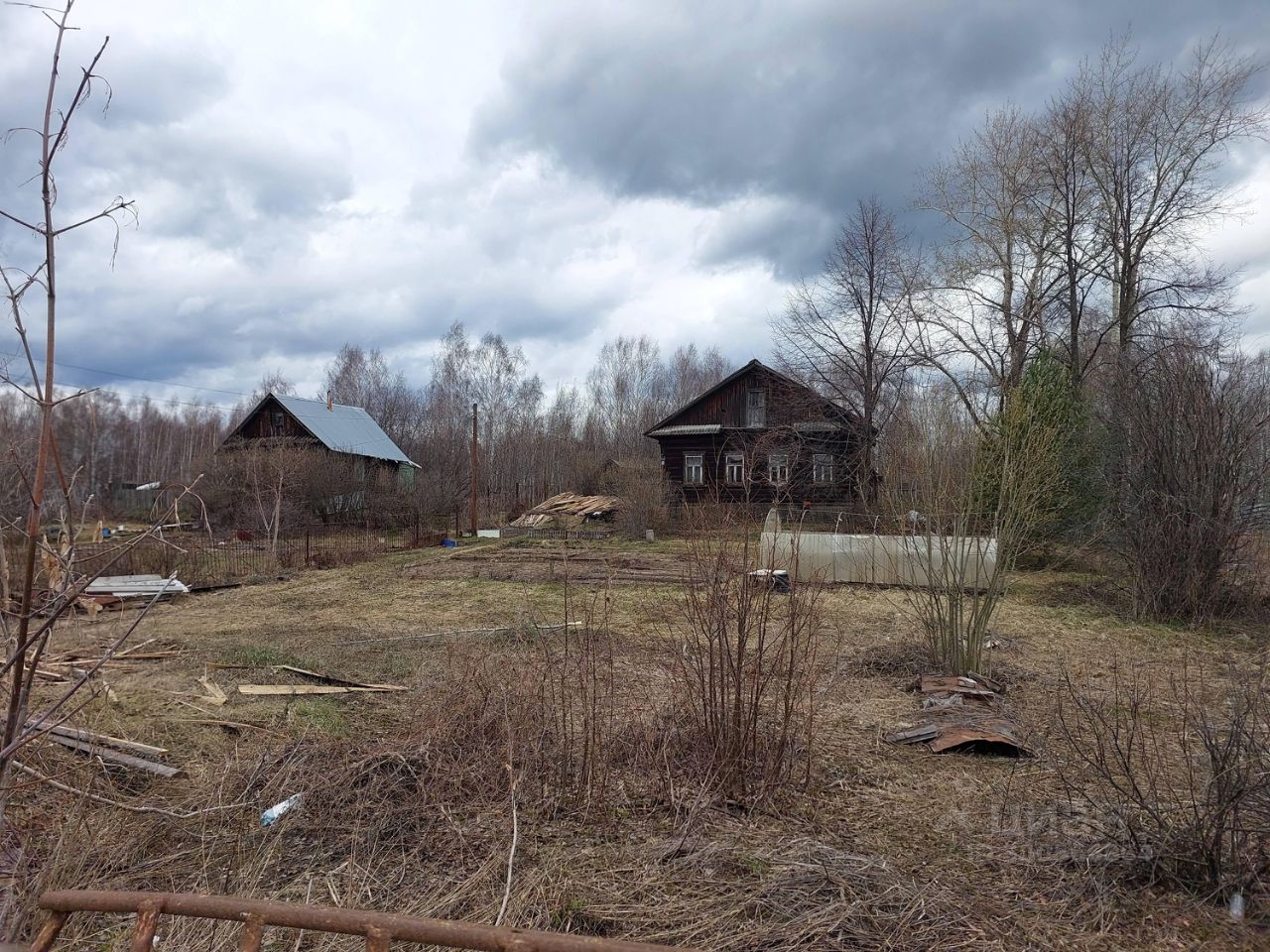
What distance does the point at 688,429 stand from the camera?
3041 centimetres

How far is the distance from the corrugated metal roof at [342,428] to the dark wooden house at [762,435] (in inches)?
554

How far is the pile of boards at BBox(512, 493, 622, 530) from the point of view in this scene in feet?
95.3

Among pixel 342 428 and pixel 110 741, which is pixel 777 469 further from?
pixel 342 428

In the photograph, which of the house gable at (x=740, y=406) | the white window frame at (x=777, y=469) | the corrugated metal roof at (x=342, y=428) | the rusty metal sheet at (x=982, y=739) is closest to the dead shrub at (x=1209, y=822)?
the rusty metal sheet at (x=982, y=739)

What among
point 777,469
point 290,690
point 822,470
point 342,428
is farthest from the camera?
point 342,428

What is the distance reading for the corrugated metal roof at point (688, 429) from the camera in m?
30.1

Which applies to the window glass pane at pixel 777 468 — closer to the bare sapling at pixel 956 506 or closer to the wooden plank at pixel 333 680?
the bare sapling at pixel 956 506

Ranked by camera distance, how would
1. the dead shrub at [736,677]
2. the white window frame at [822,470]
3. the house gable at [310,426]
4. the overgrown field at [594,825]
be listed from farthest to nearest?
the house gable at [310,426] < the white window frame at [822,470] < the dead shrub at [736,677] < the overgrown field at [594,825]

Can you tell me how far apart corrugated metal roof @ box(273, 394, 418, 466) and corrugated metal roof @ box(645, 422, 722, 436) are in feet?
43.3

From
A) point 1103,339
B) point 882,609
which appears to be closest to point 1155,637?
point 882,609

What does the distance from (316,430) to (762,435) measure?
19.6 m

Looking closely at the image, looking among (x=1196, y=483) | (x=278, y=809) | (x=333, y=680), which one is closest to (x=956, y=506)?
(x=1196, y=483)

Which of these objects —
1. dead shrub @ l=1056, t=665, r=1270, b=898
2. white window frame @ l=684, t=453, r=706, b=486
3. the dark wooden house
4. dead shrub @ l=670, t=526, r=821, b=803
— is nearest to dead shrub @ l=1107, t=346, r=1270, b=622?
dead shrub @ l=1056, t=665, r=1270, b=898

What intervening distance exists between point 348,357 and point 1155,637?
182 ft
